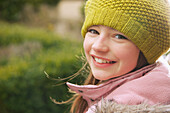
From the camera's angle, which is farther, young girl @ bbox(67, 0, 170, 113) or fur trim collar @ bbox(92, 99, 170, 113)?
young girl @ bbox(67, 0, 170, 113)

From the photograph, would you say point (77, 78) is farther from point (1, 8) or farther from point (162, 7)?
point (1, 8)

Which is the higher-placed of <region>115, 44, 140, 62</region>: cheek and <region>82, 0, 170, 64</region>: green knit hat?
<region>82, 0, 170, 64</region>: green knit hat

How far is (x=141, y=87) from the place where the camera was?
1271mm

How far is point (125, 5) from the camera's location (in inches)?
53.5

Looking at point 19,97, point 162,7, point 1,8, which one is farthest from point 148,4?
point 1,8

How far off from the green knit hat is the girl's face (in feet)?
0.14

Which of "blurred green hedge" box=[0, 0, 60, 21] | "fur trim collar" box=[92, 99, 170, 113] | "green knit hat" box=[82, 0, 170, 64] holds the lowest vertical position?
"blurred green hedge" box=[0, 0, 60, 21]

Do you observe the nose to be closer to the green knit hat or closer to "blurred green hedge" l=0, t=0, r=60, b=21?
the green knit hat

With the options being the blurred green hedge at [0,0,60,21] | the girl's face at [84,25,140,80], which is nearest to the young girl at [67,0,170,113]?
the girl's face at [84,25,140,80]

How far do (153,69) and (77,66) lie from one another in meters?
0.76

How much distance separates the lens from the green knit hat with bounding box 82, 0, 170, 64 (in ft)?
4.43

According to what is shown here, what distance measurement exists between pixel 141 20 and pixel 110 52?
0.27 metres

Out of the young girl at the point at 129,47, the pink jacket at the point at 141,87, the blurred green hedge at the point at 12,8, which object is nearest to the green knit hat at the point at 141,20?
the young girl at the point at 129,47

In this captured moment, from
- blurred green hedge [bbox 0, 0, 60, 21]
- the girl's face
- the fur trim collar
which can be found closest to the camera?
the fur trim collar
